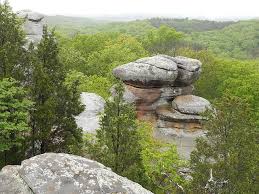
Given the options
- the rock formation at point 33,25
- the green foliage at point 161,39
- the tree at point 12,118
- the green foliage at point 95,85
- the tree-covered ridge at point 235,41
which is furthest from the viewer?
the tree-covered ridge at point 235,41

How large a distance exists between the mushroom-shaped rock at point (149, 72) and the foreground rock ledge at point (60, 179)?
30.6 m

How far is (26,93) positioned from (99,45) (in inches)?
1966

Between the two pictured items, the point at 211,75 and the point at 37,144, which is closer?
the point at 37,144

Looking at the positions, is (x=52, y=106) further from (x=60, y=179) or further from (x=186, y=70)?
(x=186, y=70)

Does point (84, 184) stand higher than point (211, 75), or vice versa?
point (84, 184)

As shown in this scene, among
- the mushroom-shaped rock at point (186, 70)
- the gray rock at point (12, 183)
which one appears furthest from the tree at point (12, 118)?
the mushroom-shaped rock at point (186, 70)

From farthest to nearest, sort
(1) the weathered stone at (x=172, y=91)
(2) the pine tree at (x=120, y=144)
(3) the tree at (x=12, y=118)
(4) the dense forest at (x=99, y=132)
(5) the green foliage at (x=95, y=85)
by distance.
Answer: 1. (1) the weathered stone at (x=172, y=91)
2. (5) the green foliage at (x=95, y=85)
3. (4) the dense forest at (x=99, y=132)
4. (2) the pine tree at (x=120, y=144)
5. (3) the tree at (x=12, y=118)

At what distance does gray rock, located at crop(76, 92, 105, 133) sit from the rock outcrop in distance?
958cm

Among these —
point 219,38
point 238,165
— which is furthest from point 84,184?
point 219,38

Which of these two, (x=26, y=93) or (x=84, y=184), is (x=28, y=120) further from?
(x=84, y=184)

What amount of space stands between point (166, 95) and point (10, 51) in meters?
25.0

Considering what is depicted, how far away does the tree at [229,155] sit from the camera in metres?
22.7

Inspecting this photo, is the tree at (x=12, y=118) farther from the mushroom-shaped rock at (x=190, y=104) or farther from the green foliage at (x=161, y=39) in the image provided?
the green foliage at (x=161, y=39)

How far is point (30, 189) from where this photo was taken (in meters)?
13.0
